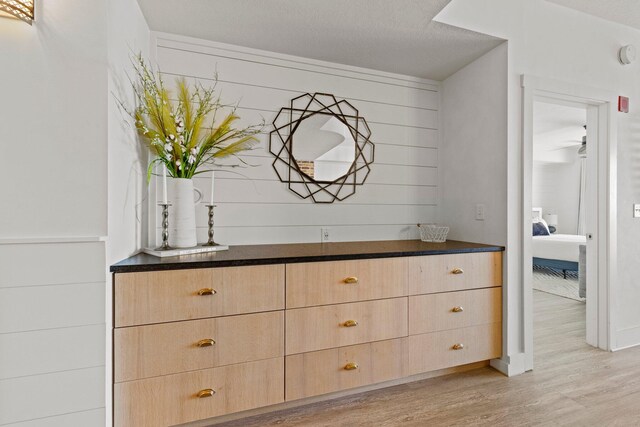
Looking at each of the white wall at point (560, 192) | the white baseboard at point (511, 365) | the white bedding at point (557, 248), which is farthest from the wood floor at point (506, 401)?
the white wall at point (560, 192)

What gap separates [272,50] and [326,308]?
6.25 feet

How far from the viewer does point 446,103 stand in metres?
2.94

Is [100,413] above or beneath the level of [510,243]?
beneath

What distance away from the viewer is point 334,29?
2170 millimetres

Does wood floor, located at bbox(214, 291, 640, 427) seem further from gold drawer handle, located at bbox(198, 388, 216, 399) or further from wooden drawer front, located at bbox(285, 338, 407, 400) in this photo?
gold drawer handle, located at bbox(198, 388, 216, 399)

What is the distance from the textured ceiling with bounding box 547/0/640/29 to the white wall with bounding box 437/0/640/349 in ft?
0.14

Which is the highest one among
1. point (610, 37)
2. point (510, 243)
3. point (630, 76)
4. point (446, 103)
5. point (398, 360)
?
point (610, 37)

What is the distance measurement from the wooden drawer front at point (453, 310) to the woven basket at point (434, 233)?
492 mm

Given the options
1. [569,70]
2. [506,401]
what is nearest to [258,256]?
[506,401]

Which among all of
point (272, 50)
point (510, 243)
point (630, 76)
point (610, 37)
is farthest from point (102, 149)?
point (630, 76)

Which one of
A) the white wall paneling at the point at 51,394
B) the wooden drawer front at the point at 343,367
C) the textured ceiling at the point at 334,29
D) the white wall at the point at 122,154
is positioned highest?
the textured ceiling at the point at 334,29

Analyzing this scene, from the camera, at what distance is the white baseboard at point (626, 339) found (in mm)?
2740

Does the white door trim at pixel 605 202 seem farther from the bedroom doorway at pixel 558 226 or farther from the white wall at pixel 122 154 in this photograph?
the white wall at pixel 122 154

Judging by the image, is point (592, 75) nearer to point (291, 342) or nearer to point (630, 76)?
point (630, 76)
